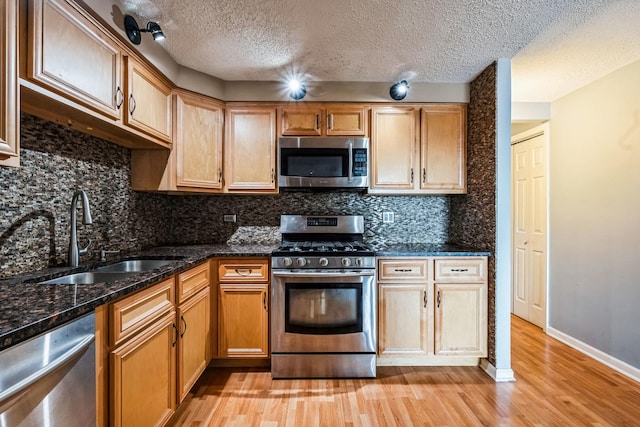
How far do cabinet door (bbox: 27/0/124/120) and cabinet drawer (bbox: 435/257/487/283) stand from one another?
2476mm

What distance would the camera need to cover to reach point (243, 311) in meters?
2.38

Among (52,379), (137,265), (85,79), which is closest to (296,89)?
(85,79)

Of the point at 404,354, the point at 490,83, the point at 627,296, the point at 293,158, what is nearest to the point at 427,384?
the point at 404,354

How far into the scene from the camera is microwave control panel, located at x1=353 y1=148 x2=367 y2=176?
8.74 ft

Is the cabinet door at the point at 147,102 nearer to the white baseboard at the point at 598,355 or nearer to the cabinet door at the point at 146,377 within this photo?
the cabinet door at the point at 146,377

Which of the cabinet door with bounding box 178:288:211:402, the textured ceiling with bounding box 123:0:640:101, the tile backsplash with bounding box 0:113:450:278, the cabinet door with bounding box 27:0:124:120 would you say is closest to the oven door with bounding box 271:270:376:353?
the cabinet door with bounding box 178:288:211:402

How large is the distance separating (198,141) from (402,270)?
2.01 m

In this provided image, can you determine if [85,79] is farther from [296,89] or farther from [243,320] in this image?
[243,320]

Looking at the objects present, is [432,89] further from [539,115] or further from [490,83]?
[539,115]

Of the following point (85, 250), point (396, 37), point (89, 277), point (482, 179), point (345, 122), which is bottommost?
point (89, 277)

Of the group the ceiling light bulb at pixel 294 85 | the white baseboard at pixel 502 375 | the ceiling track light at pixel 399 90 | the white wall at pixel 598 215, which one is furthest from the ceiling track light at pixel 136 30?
the white wall at pixel 598 215

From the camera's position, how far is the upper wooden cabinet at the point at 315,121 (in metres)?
2.70

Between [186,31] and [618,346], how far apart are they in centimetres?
401

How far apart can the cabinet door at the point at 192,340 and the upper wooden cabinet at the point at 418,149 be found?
1699mm
